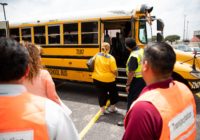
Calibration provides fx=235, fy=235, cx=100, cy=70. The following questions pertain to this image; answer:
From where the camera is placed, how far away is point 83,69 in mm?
7395

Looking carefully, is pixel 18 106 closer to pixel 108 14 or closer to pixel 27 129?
pixel 27 129

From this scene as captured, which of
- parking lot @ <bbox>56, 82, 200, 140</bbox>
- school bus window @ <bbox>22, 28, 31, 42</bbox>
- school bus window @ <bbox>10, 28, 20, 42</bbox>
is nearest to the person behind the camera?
parking lot @ <bbox>56, 82, 200, 140</bbox>

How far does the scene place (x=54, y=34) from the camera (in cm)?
792

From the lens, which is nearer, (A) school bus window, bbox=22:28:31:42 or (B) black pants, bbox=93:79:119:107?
(B) black pants, bbox=93:79:119:107

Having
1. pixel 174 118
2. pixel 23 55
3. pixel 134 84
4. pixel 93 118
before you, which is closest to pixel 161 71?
pixel 174 118

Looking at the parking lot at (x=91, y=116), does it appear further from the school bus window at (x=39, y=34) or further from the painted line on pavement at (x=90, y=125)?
the school bus window at (x=39, y=34)

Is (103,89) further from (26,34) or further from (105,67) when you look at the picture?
(26,34)

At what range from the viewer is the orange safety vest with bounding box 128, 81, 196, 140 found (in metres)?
1.41

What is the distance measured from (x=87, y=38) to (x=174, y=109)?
589cm

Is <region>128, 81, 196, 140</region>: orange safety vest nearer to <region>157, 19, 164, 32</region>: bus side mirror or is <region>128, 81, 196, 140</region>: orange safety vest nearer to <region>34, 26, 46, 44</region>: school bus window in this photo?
<region>157, 19, 164, 32</region>: bus side mirror

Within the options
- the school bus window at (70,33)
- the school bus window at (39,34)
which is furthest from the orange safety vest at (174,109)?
the school bus window at (39,34)

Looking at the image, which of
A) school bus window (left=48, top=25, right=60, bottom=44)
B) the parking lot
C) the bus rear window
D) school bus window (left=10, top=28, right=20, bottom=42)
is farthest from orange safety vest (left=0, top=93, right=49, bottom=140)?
school bus window (left=10, top=28, right=20, bottom=42)

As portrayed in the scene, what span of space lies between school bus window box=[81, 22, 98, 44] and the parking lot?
5.83ft

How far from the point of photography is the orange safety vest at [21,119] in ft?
3.87
